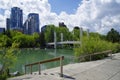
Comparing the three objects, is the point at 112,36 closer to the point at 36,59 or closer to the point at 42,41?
the point at 36,59

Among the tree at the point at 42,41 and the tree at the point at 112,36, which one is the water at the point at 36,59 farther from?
the tree at the point at 42,41

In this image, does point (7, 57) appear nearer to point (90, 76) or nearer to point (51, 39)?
point (90, 76)

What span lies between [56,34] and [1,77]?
11670 centimetres

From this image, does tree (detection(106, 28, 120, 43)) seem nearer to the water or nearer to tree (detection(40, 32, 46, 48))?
the water

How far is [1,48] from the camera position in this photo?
14836 mm

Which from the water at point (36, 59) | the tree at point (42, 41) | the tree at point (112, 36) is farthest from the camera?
the tree at point (42, 41)

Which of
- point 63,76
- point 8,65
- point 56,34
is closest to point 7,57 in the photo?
point 8,65

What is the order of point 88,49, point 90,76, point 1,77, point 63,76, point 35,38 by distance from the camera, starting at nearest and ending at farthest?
point 1,77, point 63,76, point 90,76, point 88,49, point 35,38

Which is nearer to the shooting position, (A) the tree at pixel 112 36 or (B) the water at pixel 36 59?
(B) the water at pixel 36 59

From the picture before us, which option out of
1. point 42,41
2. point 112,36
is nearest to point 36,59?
point 112,36

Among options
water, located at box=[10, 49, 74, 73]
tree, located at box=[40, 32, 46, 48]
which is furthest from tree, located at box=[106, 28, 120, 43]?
tree, located at box=[40, 32, 46, 48]

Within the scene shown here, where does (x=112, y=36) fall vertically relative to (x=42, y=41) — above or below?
above

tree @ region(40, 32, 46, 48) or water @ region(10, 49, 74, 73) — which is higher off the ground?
tree @ region(40, 32, 46, 48)

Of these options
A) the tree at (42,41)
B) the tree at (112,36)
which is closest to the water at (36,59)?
the tree at (112,36)
